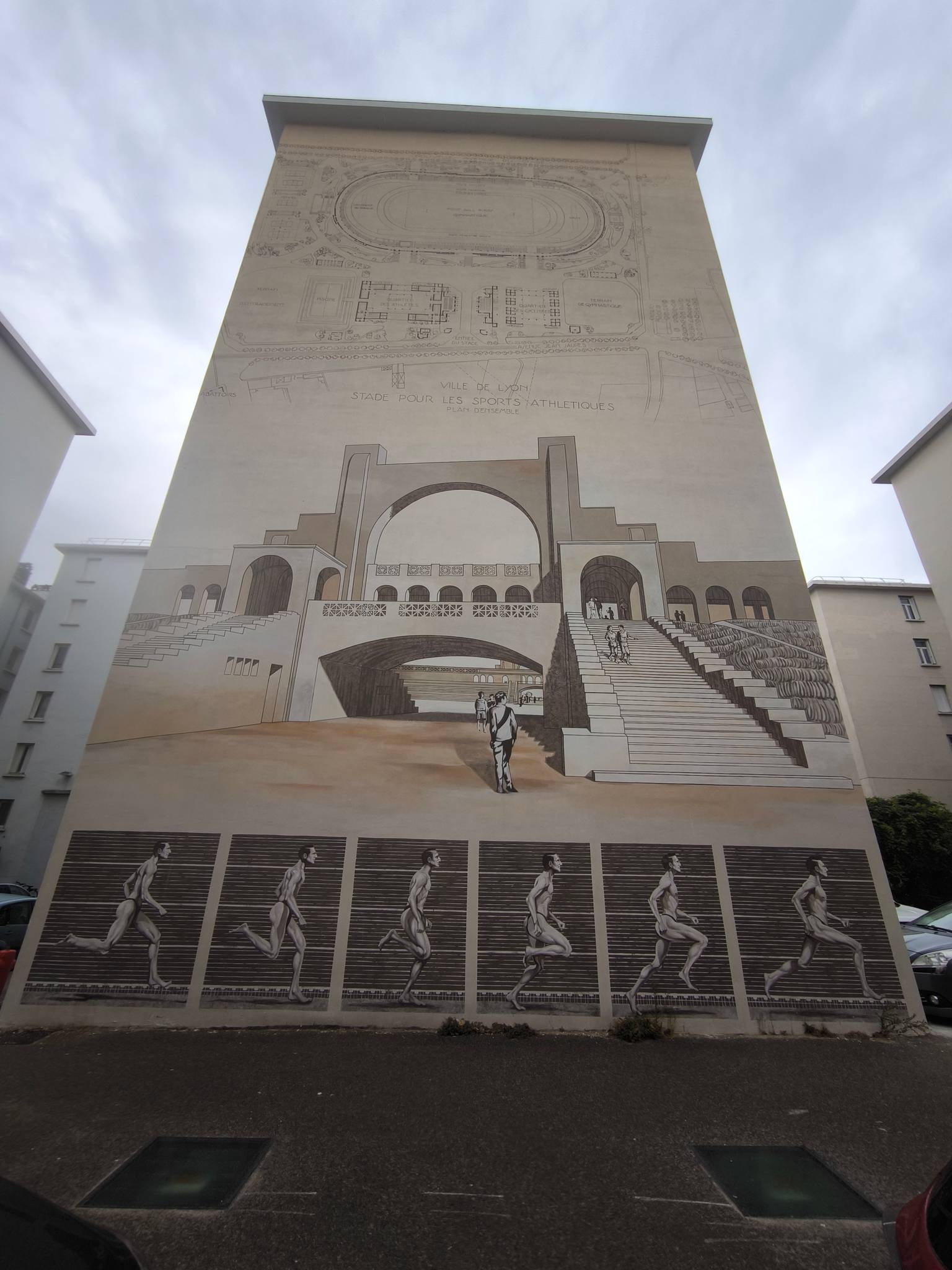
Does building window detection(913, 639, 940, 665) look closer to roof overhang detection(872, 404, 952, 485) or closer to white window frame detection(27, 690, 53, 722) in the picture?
roof overhang detection(872, 404, 952, 485)

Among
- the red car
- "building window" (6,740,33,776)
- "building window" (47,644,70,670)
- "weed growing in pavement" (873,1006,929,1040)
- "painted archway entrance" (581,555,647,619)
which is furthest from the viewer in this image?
"building window" (47,644,70,670)

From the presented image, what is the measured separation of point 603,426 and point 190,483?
6.13 metres

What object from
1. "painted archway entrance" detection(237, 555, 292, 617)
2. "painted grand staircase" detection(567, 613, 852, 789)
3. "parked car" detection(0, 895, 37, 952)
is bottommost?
"parked car" detection(0, 895, 37, 952)

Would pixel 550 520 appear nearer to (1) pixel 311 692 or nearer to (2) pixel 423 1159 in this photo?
(1) pixel 311 692

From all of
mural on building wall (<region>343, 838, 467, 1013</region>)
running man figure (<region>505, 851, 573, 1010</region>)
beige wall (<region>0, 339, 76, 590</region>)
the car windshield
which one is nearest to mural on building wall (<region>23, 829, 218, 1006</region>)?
mural on building wall (<region>343, 838, 467, 1013</region>)

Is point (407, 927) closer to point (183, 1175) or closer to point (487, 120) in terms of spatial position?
point (183, 1175)

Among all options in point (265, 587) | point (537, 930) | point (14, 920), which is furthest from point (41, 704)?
point (537, 930)

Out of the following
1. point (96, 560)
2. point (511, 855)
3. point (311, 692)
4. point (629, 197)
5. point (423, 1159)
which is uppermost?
point (629, 197)

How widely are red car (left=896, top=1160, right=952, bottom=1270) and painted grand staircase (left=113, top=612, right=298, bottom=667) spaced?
7222 mm

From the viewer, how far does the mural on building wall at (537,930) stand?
19.4 feet

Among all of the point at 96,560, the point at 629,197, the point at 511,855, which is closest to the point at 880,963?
the point at 511,855

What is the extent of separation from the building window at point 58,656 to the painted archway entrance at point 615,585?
15.3 metres

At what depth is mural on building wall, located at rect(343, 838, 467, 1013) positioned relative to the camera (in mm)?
5906

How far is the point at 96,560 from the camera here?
17531mm
